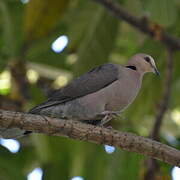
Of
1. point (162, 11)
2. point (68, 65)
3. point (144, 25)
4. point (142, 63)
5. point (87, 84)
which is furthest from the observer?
point (68, 65)

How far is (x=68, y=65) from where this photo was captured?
687 cm

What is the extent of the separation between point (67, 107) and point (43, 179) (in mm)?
1649

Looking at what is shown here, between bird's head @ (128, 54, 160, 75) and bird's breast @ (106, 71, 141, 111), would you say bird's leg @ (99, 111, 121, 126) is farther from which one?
bird's head @ (128, 54, 160, 75)

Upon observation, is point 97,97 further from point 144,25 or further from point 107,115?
point 144,25

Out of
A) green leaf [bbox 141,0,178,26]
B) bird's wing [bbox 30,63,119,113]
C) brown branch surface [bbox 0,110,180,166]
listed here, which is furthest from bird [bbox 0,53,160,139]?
green leaf [bbox 141,0,178,26]

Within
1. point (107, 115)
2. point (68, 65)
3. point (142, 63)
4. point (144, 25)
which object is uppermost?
point (68, 65)

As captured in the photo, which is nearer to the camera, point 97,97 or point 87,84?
point 97,97

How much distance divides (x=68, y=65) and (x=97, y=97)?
2.38 m

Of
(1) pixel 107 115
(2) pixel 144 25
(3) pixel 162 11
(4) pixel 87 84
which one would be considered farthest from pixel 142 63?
(2) pixel 144 25

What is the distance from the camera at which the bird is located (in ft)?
14.8

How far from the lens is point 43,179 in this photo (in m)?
6.05

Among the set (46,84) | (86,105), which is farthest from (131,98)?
(46,84)

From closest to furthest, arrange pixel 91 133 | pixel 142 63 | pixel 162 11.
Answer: pixel 91 133, pixel 142 63, pixel 162 11

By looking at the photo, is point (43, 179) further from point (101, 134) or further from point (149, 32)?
point (101, 134)
